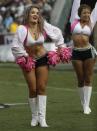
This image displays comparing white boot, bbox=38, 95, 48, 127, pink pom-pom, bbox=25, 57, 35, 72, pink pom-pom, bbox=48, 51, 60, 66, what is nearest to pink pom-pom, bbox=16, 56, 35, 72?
pink pom-pom, bbox=25, 57, 35, 72

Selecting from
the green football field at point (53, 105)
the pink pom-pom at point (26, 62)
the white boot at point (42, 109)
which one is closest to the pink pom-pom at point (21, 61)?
the pink pom-pom at point (26, 62)

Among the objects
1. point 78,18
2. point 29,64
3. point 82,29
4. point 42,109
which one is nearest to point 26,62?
point 29,64

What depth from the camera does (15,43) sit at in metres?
11.4

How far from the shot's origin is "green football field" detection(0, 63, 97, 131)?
1162cm

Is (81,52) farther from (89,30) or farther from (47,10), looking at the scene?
(47,10)

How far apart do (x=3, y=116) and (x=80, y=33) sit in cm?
210

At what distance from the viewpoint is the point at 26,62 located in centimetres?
1134

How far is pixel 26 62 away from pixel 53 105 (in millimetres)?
3373

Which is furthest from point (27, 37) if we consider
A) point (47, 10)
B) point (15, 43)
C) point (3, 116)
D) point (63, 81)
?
point (47, 10)

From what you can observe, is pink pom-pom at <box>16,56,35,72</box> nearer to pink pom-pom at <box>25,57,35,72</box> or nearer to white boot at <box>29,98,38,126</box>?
pink pom-pom at <box>25,57,35,72</box>

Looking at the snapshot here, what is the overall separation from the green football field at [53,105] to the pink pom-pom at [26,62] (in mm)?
945

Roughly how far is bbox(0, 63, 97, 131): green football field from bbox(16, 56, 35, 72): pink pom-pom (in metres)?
0.95

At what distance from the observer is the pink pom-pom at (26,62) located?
11.3 metres

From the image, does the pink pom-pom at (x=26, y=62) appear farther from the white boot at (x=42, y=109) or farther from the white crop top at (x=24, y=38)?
the white boot at (x=42, y=109)
